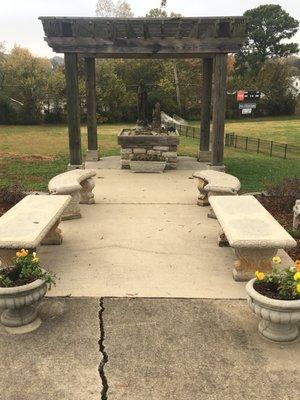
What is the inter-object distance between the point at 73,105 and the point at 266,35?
46621mm

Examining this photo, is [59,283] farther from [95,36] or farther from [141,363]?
[95,36]

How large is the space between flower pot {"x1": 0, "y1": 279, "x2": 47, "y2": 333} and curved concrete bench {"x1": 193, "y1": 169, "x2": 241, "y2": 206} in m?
4.29

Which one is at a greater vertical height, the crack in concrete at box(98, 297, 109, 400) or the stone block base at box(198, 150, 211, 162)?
the stone block base at box(198, 150, 211, 162)

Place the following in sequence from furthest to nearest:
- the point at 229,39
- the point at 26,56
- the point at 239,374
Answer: the point at 26,56, the point at 229,39, the point at 239,374

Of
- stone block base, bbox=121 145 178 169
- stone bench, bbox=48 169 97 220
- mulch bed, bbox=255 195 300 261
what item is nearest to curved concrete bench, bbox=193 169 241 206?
mulch bed, bbox=255 195 300 261

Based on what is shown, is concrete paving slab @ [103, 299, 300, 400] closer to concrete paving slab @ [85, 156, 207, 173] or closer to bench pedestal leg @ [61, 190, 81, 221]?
bench pedestal leg @ [61, 190, 81, 221]

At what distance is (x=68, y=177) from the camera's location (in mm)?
8500

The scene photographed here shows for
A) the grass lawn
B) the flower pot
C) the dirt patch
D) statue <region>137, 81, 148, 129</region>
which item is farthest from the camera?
the dirt patch

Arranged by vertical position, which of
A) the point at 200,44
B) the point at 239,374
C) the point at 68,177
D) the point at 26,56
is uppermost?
the point at 26,56

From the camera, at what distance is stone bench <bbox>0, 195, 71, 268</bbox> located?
202 inches

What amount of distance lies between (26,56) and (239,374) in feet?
133

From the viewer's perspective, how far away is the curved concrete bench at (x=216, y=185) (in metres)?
7.88

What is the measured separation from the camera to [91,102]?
14.0 metres

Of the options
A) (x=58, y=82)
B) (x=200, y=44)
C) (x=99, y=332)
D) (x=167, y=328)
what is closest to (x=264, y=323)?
(x=167, y=328)
